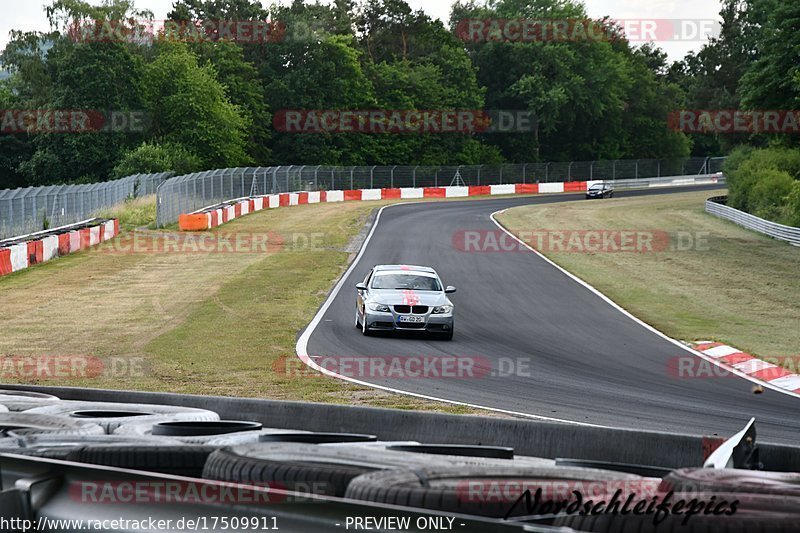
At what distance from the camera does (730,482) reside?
3594mm

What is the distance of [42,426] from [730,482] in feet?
11.8

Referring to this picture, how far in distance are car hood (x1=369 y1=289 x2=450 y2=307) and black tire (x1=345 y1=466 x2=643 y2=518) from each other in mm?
15944

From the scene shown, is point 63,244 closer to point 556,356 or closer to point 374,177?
point 556,356

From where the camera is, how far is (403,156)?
95438 mm

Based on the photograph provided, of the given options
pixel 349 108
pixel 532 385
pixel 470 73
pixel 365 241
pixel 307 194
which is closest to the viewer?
pixel 532 385

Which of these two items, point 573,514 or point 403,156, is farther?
point 403,156

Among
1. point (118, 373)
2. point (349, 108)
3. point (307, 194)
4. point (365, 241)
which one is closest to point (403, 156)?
point (349, 108)

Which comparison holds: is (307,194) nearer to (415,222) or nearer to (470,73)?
(415,222)

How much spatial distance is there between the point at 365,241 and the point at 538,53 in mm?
69583

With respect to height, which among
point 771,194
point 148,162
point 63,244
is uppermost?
point 148,162

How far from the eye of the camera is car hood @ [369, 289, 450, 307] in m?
19.8

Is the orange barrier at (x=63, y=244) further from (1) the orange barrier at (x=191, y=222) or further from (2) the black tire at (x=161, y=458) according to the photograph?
(2) the black tire at (x=161, y=458)

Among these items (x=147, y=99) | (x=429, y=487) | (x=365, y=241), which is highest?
(x=147, y=99)

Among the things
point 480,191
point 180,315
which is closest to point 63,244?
point 180,315
